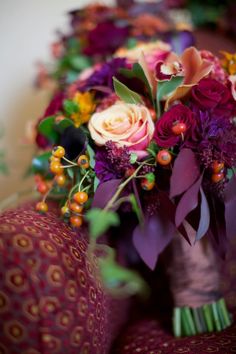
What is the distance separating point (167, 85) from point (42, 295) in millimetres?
399

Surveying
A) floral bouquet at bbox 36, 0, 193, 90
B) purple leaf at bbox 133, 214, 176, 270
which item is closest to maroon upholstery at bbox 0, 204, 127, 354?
purple leaf at bbox 133, 214, 176, 270

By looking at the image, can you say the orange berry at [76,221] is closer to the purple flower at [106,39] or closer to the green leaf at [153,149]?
the green leaf at [153,149]

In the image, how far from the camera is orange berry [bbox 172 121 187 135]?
621mm

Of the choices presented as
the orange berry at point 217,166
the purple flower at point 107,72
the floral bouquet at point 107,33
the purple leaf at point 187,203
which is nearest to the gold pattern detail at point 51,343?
the purple leaf at point 187,203

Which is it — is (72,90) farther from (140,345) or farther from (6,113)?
(6,113)

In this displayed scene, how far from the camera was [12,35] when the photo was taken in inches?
63.8

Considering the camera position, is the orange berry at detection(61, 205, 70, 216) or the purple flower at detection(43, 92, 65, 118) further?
the purple flower at detection(43, 92, 65, 118)

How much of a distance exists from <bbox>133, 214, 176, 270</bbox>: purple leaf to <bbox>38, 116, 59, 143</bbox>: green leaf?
0.26 metres

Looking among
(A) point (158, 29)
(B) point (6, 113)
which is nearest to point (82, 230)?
(A) point (158, 29)

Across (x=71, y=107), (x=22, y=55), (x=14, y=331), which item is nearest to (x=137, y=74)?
(x=71, y=107)

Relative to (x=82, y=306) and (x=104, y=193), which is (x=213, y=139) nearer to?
(x=104, y=193)

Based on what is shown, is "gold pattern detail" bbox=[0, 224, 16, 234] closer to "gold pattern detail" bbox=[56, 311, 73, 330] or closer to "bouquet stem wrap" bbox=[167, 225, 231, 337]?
"gold pattern detail" bbox=[56, 311, 73, 330]

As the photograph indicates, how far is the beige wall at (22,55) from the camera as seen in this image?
161cm

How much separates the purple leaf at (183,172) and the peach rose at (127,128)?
0.21 feet
